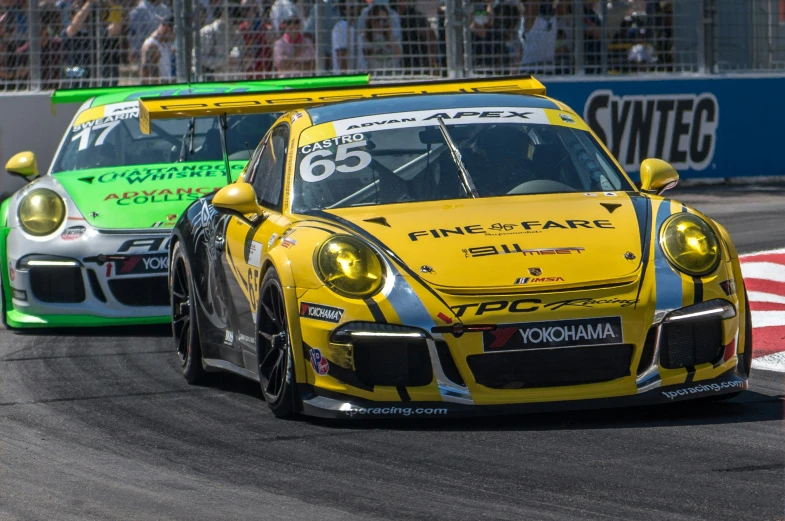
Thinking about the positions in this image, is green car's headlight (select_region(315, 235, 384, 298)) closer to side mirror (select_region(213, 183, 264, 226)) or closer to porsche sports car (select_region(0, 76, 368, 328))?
side mirror (select_region(213, 183, 264, 226))

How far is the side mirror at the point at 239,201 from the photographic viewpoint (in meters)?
5.98

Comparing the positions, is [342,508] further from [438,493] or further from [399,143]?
[399,143]

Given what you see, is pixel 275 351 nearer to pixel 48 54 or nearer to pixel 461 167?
pixel 461 167

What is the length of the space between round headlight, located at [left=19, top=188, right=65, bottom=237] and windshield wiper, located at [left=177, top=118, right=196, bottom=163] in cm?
92

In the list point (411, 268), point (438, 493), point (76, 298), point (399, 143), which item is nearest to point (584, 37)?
point (76, 298)

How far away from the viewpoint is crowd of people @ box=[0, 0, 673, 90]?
563 inches

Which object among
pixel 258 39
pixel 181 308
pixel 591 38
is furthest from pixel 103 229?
pixel 591 38

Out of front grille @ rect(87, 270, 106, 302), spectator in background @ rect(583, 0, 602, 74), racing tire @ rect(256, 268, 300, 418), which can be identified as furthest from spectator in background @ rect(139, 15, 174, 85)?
racing tire @ rect(256, 268, 300, 418)

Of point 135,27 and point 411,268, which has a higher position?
point 135,27

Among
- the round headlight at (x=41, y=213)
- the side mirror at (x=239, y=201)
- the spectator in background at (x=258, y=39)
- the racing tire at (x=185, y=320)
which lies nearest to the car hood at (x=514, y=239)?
the side mirror at (x=239, y=201)

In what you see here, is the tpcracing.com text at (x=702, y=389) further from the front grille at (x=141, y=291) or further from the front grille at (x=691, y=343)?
the front grille at (x=141, y=291)

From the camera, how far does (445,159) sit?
605 cm

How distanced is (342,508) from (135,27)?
11250mm

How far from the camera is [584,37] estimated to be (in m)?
14.8
